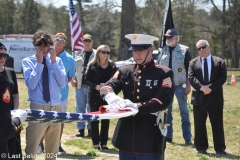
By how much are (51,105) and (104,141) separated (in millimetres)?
2783

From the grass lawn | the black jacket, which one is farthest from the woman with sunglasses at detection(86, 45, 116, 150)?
the grass lawn

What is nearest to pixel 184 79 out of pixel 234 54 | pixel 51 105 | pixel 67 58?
pixel 67 58

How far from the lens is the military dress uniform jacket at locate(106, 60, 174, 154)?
17.2 ft

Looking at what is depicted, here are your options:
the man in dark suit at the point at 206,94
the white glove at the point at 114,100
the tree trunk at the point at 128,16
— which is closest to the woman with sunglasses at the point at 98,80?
the man in dark suit at the point at 206,94

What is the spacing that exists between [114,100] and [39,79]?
175 centimetres

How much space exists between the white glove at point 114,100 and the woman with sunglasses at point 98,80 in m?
4.03

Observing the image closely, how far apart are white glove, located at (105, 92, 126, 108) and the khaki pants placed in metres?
1.53

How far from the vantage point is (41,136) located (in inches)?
260

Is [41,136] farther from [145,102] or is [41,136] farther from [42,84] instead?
[145,102]

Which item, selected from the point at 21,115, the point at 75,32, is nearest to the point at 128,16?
the point at 75,32

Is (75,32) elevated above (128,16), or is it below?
below

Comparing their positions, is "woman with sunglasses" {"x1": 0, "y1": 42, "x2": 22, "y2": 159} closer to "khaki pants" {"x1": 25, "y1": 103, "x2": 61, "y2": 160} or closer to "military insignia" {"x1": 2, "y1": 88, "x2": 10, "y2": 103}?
"khaki pants" {"x1": 25, "y1": 103, "x2": 61, "y2": 160}

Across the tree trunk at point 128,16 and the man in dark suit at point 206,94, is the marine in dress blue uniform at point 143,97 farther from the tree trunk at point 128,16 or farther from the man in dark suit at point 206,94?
the tree trunk at point 128,16

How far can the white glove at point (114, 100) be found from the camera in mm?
5062
